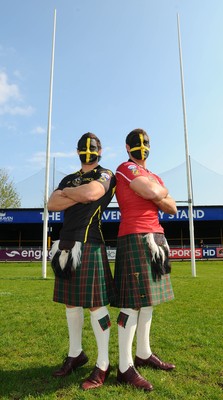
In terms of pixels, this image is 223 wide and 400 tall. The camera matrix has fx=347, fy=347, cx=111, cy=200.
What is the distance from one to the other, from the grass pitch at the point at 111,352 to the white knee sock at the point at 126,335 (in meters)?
0.21

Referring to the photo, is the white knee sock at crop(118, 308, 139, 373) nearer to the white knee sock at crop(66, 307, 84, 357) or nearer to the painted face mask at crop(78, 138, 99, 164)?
the white knee sock at crop(66, 307, 84, 357)

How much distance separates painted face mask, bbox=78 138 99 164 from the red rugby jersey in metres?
0.30

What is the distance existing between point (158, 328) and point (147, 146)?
3171 millimetres

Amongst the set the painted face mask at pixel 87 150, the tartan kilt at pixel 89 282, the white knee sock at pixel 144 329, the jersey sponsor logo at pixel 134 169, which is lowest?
the white knee sock at pixel 144 329

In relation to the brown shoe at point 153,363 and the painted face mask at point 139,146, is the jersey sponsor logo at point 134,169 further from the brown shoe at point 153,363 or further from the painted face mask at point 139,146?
the brown shoe at point 153,363

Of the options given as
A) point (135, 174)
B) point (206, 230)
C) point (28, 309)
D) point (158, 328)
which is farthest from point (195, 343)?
point (206, 230)

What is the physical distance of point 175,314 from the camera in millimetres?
6516

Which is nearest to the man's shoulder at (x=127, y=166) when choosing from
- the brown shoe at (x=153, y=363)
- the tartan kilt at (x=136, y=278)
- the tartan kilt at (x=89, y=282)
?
the tartan kilt at (x=136, y=278)

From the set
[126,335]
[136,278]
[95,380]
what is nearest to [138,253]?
[136,278]

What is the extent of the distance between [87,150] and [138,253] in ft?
3.67

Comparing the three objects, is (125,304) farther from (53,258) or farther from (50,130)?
(50,130)

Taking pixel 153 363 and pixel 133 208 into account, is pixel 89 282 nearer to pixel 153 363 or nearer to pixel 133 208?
pixel 133 208

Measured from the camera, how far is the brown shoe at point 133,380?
3018 millimetres

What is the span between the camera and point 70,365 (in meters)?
3.45
